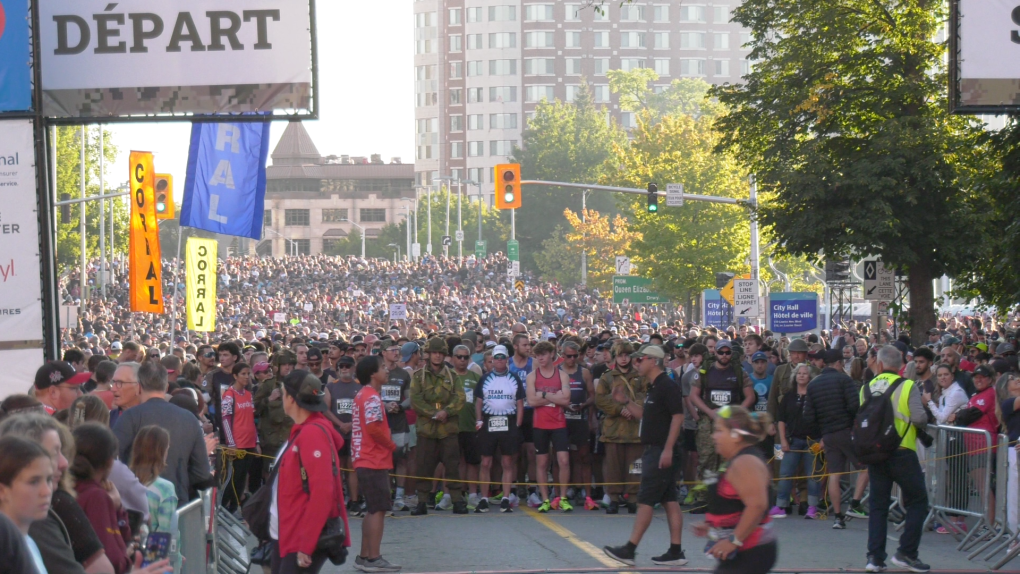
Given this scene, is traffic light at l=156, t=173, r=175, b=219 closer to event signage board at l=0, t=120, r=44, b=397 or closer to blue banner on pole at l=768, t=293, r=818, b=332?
blue banner on pole at l=768, t=293, r=818, b=332

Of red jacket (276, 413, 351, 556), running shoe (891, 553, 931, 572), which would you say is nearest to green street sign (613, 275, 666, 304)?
running shoe (891, 553, 931, 572)

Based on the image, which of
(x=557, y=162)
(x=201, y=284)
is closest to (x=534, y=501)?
(x=201, y=284)

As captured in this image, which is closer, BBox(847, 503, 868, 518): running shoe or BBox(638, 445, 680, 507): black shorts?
BBox(638, 445, 680, 507): black shorts

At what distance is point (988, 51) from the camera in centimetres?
1071

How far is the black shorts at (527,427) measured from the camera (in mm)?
15297

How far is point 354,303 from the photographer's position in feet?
175

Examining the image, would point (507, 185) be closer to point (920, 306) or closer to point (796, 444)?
point (920, 306)

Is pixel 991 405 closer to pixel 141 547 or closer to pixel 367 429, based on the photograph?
pixel 367 429

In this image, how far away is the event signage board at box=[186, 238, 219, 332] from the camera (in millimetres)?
20612

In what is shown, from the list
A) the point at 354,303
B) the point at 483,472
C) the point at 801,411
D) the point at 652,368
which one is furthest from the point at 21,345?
the point at 354,303

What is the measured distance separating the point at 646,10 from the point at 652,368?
500 feet

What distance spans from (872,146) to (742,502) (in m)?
18.8

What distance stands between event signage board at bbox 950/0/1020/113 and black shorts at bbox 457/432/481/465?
6.98m

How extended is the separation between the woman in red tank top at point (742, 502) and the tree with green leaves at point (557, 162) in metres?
109
